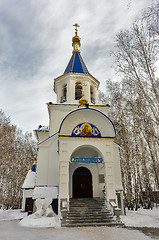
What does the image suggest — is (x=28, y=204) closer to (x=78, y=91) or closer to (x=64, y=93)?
(x=64, y=93)

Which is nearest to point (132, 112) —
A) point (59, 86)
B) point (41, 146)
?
point (59, 86)

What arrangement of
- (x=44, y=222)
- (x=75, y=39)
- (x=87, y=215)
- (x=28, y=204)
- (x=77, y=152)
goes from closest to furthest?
1. (x=44, y=222)
2. (x=87, y=215)
3. (x=77, y=152)
4. (x=28, y=204)
5. (x=75, y=39)

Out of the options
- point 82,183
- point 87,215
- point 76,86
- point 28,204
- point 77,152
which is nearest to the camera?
point 87,215

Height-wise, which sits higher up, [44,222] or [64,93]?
[64,93]

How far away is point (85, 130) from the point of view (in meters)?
9.48

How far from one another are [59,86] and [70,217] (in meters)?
9.15

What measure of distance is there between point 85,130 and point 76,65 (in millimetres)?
7104

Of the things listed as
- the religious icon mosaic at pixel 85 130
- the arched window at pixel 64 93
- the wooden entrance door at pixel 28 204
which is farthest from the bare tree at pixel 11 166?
the religious icon mosaic at pixel 85 130

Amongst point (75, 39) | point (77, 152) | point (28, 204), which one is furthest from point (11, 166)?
point (75, 39)

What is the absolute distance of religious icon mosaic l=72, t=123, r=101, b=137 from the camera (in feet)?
30.7

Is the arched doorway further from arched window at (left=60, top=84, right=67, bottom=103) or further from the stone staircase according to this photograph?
arched window at (left=60, top=84, right=67, bottom=103)

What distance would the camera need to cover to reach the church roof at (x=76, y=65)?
1386 centimetres

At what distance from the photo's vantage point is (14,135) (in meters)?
20.0

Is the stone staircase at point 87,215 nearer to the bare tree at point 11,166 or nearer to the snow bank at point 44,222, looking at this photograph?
the snow bank at point 44,222
